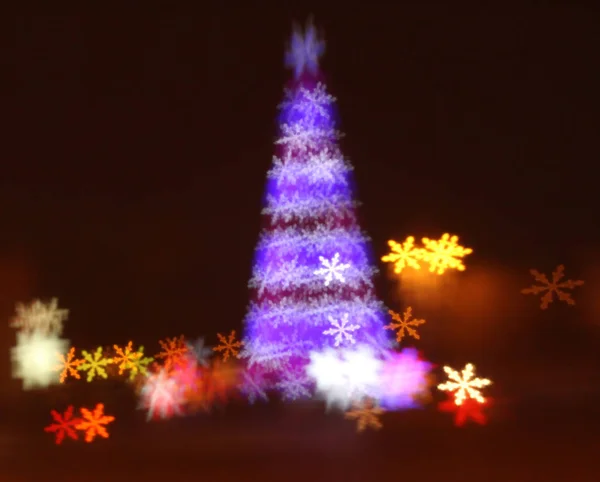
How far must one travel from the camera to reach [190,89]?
341 cm

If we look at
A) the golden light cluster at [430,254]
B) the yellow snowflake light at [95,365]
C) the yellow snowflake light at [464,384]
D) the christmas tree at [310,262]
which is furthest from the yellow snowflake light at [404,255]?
the yellow snowflake light at [95,365]

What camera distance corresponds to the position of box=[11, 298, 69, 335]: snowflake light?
11.1 feet

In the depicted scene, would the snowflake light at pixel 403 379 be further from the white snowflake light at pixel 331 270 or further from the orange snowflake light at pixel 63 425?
the orange snowflake light at pixel 63 425

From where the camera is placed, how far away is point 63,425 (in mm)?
3205

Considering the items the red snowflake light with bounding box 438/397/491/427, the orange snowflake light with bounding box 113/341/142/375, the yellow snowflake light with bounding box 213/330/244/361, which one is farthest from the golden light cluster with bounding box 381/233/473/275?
the orange snowflake light with bounding box 113/341/142/375

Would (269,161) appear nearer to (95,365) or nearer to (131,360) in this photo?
(131,360)

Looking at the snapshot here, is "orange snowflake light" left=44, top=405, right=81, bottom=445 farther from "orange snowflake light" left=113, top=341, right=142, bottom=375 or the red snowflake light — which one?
the red snowflake light

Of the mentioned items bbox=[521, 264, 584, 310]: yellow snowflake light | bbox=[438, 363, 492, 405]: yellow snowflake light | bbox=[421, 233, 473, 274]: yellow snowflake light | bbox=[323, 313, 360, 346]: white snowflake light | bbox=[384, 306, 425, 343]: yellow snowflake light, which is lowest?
bbox=[438, 363, 492, 405]: yellow snowflake light

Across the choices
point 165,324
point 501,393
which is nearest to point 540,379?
point 501,393

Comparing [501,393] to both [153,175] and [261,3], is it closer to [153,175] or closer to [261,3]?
[153,175]

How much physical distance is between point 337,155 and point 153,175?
1040 millimetres

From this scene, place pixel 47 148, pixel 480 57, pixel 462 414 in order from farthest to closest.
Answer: pixel 47 148, pixel 480 57, pixel 462 414

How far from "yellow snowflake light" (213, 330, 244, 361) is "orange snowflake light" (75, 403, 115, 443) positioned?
66cm

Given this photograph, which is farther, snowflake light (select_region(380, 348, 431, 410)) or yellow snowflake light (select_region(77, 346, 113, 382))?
yellow snowflake light (select_region(77, 346, 113, 382))
